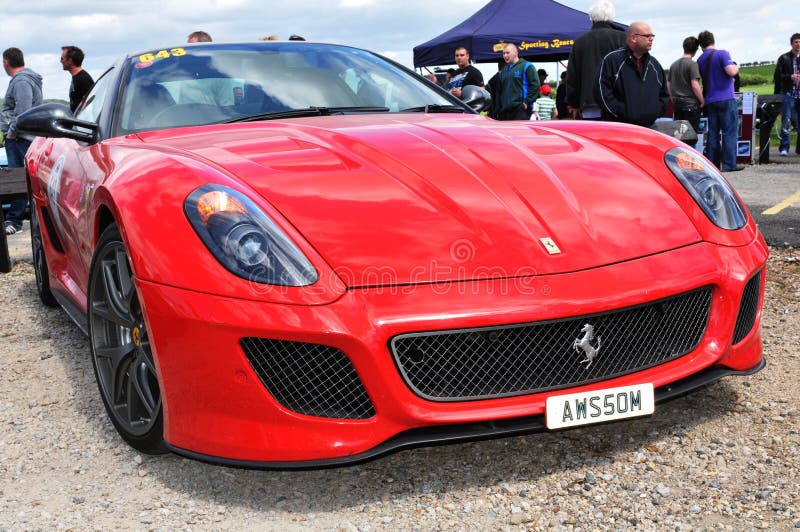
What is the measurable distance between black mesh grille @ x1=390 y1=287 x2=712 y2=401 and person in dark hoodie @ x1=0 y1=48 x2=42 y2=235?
8022 mm

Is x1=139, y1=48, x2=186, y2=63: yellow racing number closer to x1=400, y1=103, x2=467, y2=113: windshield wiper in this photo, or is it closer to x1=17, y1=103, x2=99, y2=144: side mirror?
x1=17, y1=103, x2=99, y2=144: side mirror

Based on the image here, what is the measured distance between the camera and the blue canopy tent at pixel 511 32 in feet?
51.8

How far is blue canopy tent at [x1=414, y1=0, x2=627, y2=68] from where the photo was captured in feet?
51.8

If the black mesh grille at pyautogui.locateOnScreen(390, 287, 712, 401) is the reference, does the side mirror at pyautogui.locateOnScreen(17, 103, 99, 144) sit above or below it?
above

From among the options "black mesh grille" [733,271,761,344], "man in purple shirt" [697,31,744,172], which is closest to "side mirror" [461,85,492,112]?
"black mesh grille" [733,271,761,344]

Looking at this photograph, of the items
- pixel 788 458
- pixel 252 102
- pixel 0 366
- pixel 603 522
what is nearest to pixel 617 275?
pixel 603 522

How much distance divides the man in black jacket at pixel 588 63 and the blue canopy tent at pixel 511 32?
28.6 feet

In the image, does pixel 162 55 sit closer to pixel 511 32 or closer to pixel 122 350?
pixel 122 350

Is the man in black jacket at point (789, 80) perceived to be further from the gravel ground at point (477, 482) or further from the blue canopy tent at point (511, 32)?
the gravel ground at point (477, 482)

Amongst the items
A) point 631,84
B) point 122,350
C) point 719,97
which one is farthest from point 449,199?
point 719,97

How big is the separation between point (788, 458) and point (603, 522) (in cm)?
74

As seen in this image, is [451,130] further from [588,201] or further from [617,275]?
[617,275]

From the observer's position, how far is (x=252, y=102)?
3.62 meters

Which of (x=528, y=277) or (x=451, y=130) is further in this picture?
(x=451, y=130)
